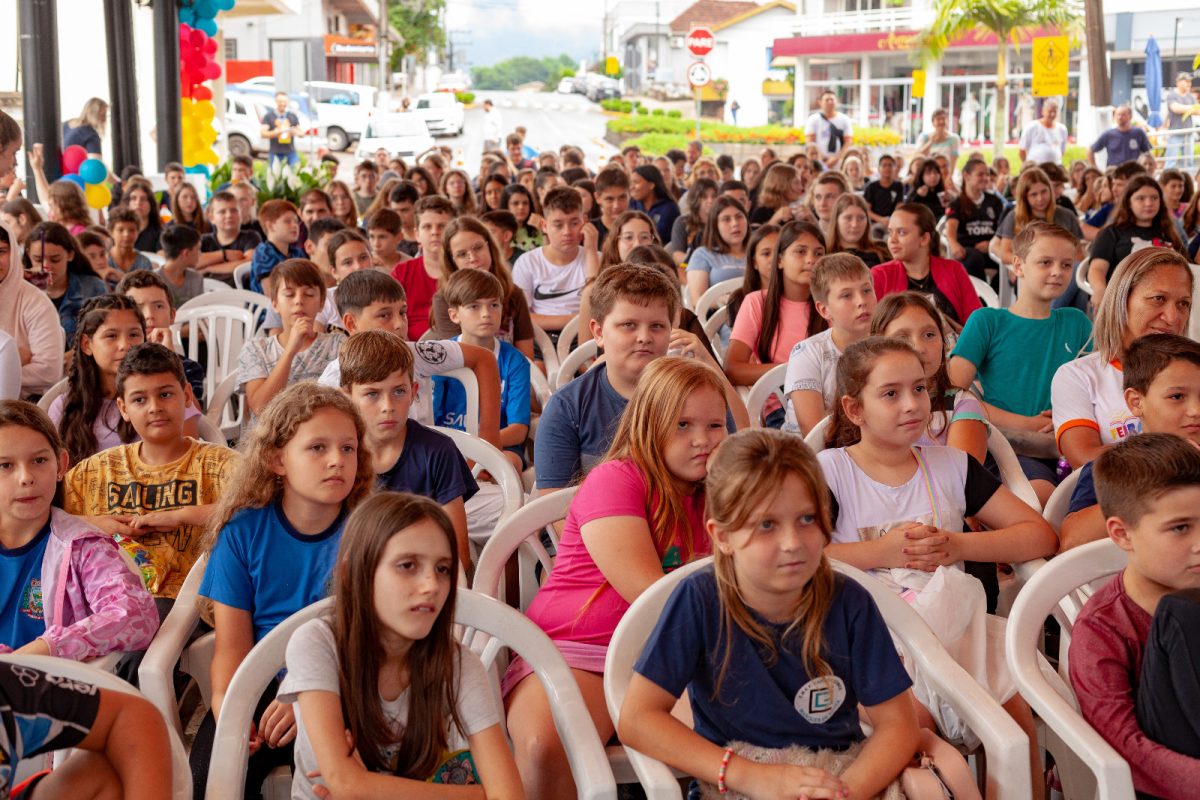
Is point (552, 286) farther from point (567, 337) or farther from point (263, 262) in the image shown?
point (263, 262)

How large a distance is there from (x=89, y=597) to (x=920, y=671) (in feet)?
5.39

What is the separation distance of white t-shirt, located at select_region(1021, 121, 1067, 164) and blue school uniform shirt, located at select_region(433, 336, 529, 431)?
12168 millimetres

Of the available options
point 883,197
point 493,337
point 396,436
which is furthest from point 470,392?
point 883,197

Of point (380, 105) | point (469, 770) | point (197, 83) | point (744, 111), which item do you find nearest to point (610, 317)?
point (469, 770)

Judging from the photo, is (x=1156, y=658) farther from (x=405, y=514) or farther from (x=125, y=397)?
(x=125, y=397)

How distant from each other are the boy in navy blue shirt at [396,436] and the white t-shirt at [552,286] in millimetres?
3153

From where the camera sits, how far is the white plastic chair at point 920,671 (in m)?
2.09

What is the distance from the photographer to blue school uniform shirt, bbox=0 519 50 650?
2598mm

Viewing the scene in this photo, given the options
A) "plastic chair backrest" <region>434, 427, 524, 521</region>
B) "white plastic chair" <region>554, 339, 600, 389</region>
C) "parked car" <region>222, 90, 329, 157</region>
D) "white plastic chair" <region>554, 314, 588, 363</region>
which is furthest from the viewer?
"parked car" <region>222, 90, 329, 157</region>

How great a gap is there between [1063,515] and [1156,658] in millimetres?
1014

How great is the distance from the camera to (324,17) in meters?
50.0

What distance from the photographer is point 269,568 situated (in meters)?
2.59

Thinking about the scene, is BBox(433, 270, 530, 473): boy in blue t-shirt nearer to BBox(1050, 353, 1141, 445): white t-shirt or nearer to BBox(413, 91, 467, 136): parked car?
BBox(1050, 353, 1141, 445): white t-shirt

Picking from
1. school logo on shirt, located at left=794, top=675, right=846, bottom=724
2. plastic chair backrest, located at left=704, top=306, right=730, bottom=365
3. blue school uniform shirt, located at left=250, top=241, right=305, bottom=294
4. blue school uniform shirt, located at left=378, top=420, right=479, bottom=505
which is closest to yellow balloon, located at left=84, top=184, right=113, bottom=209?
blue school uniform shirt, located at left=250, top=241, right=305, bottom=294
